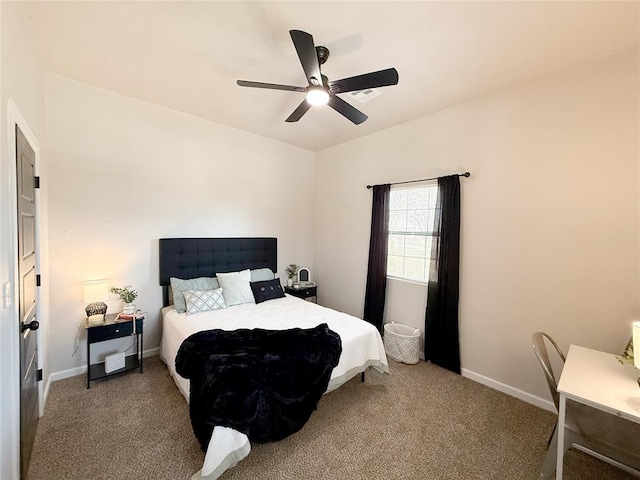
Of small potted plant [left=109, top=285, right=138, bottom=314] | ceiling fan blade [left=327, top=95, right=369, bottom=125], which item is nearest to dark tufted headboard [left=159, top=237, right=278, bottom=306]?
small potted plant [left=109, top=285, right=138, bottom=314]

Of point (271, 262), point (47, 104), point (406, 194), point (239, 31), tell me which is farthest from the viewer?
point (271, 262)

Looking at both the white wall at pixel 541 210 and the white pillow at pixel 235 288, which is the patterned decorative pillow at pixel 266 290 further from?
the white wall at pixel 541 210

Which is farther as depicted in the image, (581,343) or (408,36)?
(581,343)

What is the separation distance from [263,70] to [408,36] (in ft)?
3.94

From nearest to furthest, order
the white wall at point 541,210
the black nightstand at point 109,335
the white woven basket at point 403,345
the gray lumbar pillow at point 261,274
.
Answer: the white wall at point 541,210
the black nightstand at point 109,335
the white woven basket at point 403,345
the gray lumbar pillow at point 261,274

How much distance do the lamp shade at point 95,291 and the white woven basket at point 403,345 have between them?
3.04m

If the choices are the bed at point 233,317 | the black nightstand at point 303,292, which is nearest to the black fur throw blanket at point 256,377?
the bed at point 233,317

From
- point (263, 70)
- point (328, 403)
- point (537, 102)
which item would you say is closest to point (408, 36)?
point (263, 70)

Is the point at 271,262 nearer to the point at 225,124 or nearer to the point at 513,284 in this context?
the point at 225,124

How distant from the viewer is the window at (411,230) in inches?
126

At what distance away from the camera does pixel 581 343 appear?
2180 millimetres

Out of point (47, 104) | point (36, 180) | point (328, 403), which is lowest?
point (328, 403)

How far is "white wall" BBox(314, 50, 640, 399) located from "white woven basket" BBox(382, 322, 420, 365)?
0.77 feet

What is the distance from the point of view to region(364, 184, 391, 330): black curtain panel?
3.52 metres
